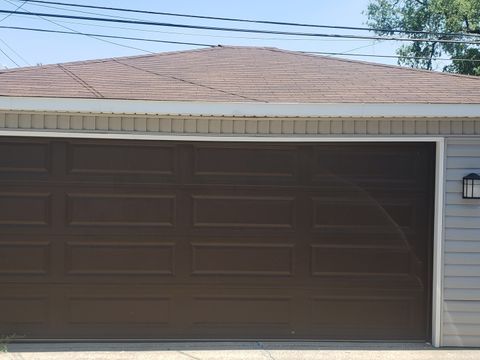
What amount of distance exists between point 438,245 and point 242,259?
82.0 inches

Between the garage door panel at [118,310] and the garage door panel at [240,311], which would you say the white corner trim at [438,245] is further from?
the garage door panel at [118,310]

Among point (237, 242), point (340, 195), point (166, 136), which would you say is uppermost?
point (166, 136)

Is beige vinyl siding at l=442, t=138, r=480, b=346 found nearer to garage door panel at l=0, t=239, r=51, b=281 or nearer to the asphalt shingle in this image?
the asphalt shingle

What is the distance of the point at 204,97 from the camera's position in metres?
5.73

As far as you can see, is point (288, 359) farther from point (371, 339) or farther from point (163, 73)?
point (163, 73)

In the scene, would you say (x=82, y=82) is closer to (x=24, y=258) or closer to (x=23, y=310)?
(x=24, y=258)

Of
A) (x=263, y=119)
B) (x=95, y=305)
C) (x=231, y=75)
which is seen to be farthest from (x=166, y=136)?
(x=95, y=305)

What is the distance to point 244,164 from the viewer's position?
6.09 metres

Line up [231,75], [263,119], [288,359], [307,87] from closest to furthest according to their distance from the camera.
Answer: [288,359]
[263,119]
[307,87]
[231,75]

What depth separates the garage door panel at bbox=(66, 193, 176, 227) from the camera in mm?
5965

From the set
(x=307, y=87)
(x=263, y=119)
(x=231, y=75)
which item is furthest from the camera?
(x=231, y=75)

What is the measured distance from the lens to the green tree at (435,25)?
25.5m

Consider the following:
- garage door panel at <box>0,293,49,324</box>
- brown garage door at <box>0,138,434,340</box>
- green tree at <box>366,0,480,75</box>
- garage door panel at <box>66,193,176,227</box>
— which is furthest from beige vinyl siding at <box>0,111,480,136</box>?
green tree at <box>366,0,480,75</box>

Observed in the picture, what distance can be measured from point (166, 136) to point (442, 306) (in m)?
3.42
